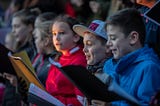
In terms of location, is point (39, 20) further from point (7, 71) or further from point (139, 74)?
point (139, 74)

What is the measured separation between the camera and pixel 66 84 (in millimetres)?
5105

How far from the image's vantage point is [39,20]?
6.28m

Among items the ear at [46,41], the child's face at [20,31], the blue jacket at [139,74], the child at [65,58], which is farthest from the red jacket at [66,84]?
the child's face at [20,31]

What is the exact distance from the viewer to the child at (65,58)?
5.07m

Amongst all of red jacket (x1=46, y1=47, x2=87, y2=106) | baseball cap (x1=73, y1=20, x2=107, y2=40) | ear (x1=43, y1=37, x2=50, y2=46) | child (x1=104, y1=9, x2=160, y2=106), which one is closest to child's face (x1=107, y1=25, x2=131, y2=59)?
child (x1=104, y1=9, x2=160, y2=106)

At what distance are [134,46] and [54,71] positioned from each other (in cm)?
139

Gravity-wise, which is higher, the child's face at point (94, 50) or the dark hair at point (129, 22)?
the dark hair at point (129, 22)

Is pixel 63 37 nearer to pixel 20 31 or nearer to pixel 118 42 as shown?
pixel 118 42

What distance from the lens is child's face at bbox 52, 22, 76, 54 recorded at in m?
5.28

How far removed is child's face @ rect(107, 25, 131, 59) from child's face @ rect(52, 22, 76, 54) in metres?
1.18

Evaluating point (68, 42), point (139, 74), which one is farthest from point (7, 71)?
point (139, 74)

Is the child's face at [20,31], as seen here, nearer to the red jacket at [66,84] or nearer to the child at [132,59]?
the red jacket at [66,84]

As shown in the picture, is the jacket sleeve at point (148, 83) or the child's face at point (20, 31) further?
the child's face at point (20, 31)

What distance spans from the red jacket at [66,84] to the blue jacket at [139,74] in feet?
3.29
